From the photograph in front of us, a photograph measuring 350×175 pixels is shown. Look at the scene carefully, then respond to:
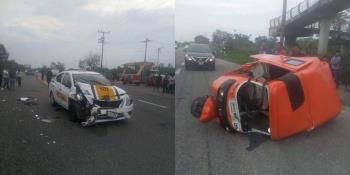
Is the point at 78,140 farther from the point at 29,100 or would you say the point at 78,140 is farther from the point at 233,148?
the point at 233,148

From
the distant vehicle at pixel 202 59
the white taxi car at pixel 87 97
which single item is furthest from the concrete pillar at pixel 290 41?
the white taxi car at pixel 87 97

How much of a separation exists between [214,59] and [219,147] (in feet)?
3.20

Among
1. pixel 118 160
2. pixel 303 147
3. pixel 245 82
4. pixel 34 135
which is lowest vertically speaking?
pixel 303 147

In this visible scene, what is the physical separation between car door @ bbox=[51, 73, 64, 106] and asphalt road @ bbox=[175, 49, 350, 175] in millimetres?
629

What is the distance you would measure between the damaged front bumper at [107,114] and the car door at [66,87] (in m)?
0.16

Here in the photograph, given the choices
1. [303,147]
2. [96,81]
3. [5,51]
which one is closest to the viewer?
[5,51]

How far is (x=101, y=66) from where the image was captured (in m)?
1.94

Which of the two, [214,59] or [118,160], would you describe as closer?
[118,160]

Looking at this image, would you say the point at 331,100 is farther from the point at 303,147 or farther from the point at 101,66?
the point at 101,66

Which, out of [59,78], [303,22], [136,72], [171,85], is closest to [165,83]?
[171,85]

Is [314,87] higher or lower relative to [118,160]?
higher

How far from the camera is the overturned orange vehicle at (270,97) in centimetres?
327

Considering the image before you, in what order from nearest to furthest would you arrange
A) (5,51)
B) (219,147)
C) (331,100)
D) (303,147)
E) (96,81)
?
1. (5,51)
2. (96,81)
3. (219,147)
4. (303,147)
5. (331,100)

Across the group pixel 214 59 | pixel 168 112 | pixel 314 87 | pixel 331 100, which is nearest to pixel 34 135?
pixel 168 112
